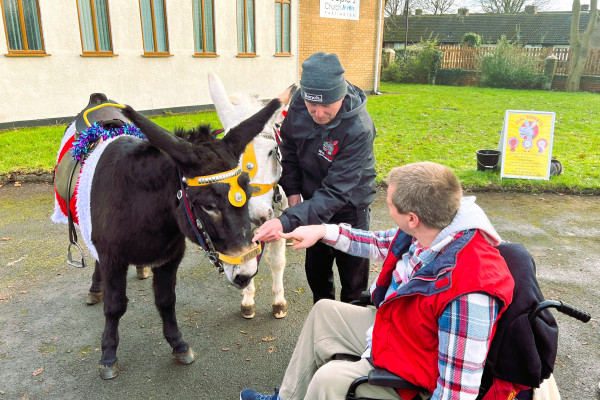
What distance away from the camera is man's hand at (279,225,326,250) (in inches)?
107

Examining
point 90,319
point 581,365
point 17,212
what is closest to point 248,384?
point 90,319

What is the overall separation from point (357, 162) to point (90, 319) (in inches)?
119

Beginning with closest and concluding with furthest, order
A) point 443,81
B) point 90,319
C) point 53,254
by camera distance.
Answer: point 90,319 < point 53,254 < point 443,81

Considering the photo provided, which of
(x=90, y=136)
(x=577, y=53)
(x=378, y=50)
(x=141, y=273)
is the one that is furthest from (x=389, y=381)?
(x=577, y=53)

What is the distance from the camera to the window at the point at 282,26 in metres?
17.4

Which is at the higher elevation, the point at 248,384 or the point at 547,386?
the point at 547,386

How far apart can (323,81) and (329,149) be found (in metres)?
0.53

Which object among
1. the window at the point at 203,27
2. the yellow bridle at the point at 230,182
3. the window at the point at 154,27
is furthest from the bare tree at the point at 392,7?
the yellow bridle at the point at 230,182

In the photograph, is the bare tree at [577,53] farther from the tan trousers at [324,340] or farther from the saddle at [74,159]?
the tan trousers at [324,340]

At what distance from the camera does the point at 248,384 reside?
336 cm

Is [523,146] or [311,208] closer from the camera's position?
[311,208]

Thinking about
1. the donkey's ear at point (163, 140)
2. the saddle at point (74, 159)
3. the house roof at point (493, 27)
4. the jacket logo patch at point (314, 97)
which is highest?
the house roof at point (493, 27)

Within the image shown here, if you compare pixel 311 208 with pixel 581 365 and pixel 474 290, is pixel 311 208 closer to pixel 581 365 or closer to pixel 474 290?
pixel 474 290

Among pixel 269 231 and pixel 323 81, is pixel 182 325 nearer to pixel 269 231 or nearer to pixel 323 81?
pixel 269 231
